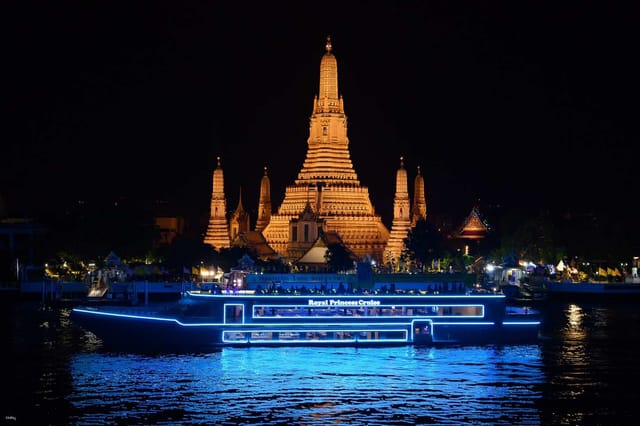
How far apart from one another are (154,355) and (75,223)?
183 ft

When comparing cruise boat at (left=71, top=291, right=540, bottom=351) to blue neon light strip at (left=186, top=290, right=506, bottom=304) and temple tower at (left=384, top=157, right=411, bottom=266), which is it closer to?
blue neon light strip at (left=186, top=290, right=506, bottom=304)

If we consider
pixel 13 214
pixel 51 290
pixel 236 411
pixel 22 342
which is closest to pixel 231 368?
pixel 236 411

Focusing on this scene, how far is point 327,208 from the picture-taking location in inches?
4018

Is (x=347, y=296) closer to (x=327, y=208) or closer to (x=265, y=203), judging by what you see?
(x=327, y=208)

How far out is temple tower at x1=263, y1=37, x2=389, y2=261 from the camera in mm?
101812

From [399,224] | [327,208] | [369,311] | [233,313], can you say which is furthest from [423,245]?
[233,313]

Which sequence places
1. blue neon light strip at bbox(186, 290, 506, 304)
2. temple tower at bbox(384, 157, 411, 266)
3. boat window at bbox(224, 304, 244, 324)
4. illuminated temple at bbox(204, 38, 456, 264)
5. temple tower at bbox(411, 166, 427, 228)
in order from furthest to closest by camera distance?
temple tower at bbox(411, 166, 427, 228)
illuminated temple at bbox(204, 38, 456, 264)
temple tower at bbox(384, 157, 411, 266)
boat window at bbox(224, 304, 244, 324)
blue neon light strip at bbox(186, 290, 506, 304)

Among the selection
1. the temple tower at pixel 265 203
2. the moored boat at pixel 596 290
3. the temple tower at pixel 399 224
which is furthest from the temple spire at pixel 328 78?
the moored boat at pixel 596 290

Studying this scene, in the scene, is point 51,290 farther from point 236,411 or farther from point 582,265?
point 236,411

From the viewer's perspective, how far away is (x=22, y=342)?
2180 inches

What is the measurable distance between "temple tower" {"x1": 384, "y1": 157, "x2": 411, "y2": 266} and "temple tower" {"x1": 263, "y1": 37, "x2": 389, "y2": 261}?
1805 mm

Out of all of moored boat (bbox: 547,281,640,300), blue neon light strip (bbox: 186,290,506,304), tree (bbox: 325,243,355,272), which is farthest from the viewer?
tree (bbox: 325,243,355,272)

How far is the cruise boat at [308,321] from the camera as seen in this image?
53.2 m

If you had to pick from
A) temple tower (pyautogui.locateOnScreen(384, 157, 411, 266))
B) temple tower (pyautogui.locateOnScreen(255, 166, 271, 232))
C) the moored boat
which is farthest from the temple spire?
the moored boat
